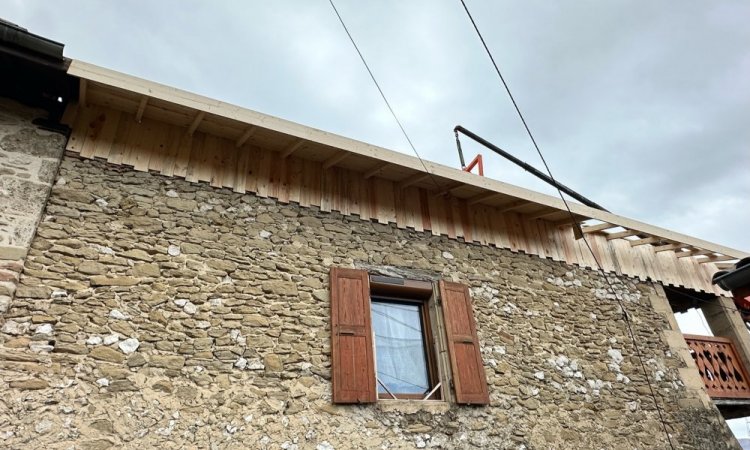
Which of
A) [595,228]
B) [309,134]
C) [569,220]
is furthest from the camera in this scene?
[595,228]

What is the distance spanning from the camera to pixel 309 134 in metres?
4.34

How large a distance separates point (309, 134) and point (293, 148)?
11.6 inches

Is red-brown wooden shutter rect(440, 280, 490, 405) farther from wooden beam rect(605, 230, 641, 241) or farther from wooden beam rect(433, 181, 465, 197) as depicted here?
wooden beam rect(605, 230, 641, 241)

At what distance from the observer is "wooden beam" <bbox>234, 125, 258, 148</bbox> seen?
13.8 ft

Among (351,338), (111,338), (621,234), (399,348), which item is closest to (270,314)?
(351,338)

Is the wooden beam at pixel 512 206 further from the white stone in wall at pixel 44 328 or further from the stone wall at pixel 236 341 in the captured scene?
the white stone in wall at pixel 44 328

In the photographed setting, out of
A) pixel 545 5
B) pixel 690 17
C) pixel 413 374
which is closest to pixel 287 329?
pixel 413 374

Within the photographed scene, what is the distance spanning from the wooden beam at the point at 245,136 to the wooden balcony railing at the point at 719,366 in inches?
261

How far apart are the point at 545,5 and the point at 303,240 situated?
356 cm

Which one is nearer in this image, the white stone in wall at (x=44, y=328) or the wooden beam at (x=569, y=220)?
the white stone in wall at (x=44, y=328)

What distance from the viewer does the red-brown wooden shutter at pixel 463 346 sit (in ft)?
14.1

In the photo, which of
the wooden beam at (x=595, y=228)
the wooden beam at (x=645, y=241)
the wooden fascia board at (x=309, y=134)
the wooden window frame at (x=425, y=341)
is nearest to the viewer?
the wooden fascia board at (x=309, y=134)

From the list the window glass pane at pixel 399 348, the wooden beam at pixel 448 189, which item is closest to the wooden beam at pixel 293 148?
the window glass pane at pixel 399 348

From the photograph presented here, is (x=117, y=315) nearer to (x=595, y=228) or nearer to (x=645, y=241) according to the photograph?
(x=595, y=228)
